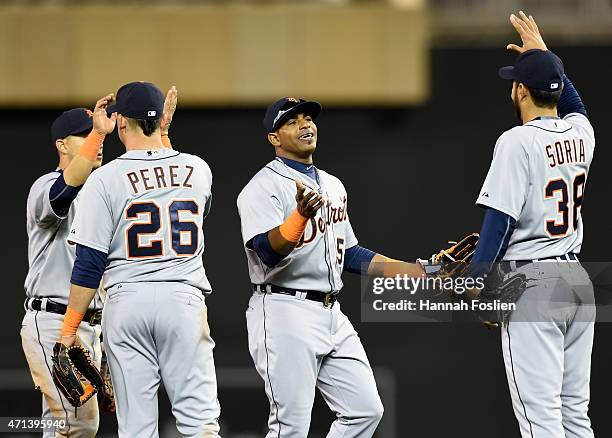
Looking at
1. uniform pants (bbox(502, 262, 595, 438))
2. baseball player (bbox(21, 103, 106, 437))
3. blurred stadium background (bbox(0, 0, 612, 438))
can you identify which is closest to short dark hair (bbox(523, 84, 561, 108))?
uniform pants (bbox(502, 262, 595, 438))

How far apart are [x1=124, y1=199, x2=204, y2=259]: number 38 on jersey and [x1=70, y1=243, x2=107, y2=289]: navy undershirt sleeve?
0.42 feet

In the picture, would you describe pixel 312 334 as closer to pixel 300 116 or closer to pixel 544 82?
pixel 300 116

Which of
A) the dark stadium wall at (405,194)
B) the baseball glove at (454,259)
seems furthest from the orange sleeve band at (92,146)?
the dark stadium wall at (405,194)

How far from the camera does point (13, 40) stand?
25.7 ft

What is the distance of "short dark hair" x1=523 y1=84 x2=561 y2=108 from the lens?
4641 mm

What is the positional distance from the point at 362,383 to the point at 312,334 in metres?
0.32

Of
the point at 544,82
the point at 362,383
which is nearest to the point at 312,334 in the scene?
the point at 362,383

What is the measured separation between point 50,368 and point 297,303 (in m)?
1.38

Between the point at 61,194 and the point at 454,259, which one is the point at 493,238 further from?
the point at 61,194

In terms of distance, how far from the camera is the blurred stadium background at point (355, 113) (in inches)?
309

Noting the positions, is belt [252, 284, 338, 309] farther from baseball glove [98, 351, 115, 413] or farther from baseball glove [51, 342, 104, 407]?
baseball glove [98, 351, 115, 413]

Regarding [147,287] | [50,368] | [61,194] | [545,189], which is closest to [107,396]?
[50,368]

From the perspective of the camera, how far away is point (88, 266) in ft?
15.2

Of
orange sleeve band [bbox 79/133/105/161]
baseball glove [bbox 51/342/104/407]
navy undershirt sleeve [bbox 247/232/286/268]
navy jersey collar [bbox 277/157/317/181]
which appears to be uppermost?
orange sleeve band [bbox 79/133/105/161]
